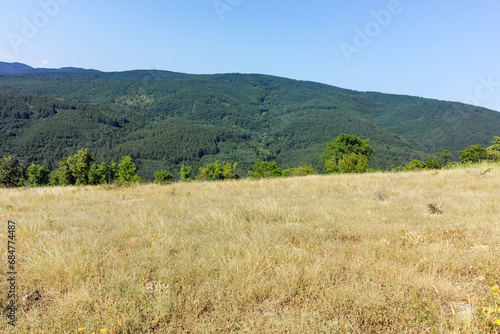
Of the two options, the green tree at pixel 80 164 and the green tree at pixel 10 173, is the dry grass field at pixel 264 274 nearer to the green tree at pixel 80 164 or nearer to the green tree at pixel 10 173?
the green tree at pixel 80 164

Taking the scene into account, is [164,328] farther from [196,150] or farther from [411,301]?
[196,150]

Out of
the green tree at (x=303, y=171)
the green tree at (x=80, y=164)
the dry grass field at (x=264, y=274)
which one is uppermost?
the dry grass field at (x=264, y=274)

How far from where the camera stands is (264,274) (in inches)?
122

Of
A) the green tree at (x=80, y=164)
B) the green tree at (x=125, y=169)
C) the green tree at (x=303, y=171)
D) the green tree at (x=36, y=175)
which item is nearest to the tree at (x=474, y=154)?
the green tree at (x=303, y=171)

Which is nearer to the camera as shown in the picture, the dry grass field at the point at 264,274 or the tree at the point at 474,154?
the dry grass field at the point at 264,274

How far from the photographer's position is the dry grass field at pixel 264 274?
7.66 feet

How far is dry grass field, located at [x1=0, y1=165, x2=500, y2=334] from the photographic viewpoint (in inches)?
92.0

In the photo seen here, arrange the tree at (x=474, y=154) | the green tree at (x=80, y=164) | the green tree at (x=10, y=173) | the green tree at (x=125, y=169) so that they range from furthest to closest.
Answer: the green tree at (x=125, y=169)
the tree at (x=474, y=154)
the green tree at (x=10, y=173)
the green tree at (x=80, y=164)

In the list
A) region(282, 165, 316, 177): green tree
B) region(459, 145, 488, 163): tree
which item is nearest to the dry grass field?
region(282, 165, 316, 177): green tree

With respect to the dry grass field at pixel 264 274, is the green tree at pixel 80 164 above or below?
below

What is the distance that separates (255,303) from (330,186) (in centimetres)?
733

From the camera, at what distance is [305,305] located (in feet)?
8.19

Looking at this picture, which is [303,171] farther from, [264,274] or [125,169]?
[264,274]

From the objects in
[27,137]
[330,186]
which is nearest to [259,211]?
[330,186]
